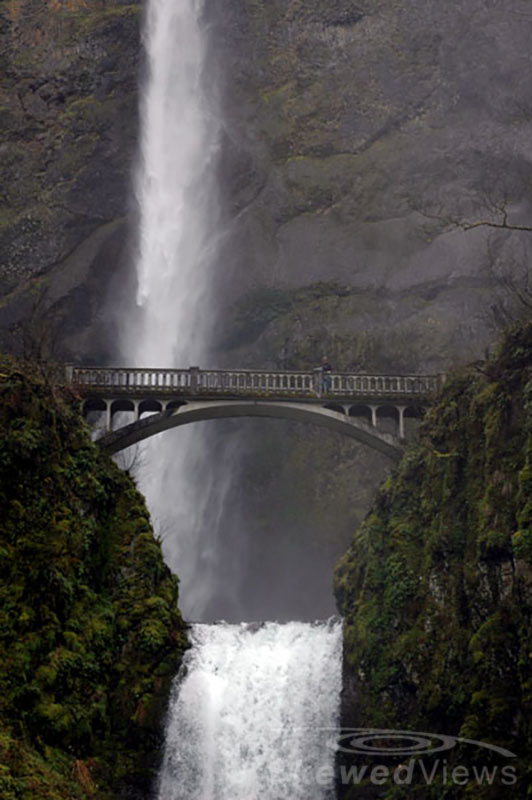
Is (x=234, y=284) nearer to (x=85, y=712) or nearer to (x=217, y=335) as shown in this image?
(x=217, y=335)

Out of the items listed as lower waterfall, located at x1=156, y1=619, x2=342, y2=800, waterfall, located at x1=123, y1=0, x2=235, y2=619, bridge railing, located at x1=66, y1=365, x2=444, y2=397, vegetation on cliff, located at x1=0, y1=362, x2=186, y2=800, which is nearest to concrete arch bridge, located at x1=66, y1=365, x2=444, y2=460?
bridge railing, located at x1=66, y1=365, x2=444, y2=397

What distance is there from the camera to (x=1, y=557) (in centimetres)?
2020

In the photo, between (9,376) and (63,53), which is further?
(63,53)

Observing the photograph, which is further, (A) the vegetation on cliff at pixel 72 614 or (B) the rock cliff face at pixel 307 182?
(B) the rock cliff face at pixel 307 182

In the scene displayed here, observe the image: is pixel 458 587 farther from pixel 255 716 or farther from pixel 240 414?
pixel 240 414

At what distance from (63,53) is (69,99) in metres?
4.19

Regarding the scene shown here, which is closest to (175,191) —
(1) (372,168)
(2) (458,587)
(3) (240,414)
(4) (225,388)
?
(1) (372,168)

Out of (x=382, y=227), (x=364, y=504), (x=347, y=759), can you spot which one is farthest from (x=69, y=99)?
(x=347, y=759)

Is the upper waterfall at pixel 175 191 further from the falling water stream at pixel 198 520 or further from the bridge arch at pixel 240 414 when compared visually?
the bridge arch at pixel 240 414

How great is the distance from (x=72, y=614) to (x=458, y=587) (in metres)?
10.1

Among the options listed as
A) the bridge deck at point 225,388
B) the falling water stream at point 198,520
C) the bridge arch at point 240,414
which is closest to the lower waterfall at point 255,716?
the falling water stream at point 198,520

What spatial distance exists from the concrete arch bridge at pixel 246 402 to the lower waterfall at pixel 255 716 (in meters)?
7.23

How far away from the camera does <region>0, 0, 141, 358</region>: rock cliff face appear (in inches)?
1861

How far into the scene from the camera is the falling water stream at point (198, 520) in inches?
868
